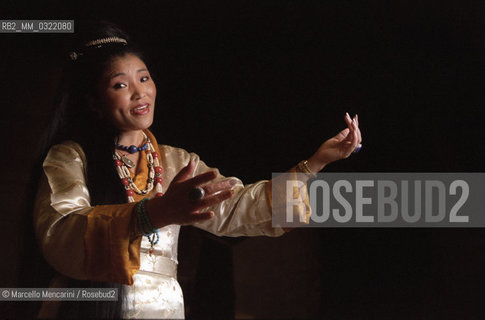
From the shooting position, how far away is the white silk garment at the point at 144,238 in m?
1.06

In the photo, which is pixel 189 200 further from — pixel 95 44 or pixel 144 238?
pixel 95 44

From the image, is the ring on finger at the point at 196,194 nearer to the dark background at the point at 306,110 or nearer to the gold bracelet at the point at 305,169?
the gold bracelet at the point at 305,169

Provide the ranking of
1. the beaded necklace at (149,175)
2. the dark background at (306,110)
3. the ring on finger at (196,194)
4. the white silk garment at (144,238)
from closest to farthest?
1. the ring on finger at (196,194)
2. the white silk garment at (144,238)
3. the beaded necklace at (149,175)
4. the dark background at (306,110)

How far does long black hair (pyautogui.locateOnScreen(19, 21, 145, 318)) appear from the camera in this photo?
47.0 inches

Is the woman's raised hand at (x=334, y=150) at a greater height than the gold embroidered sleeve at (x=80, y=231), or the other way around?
the woman's raised hand at (x=334, y=150)

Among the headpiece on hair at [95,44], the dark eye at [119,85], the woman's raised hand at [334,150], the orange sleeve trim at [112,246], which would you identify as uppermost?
the headpiece on hair at [95,44]

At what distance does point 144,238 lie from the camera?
3.92 ft

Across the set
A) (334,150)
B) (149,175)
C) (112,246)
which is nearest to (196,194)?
(112,246)

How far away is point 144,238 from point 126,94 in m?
0.35

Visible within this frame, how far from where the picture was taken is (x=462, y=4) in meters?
1.63

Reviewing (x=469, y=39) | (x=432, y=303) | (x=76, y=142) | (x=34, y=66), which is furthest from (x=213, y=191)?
(x=469, y=39)

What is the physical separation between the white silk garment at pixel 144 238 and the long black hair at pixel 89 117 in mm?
31

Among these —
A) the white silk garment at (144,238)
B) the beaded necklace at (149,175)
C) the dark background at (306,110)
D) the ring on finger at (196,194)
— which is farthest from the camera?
the dark background at (306,110)

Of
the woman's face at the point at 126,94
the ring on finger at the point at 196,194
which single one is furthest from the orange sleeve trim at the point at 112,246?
the woman's face at the point at 126,94
